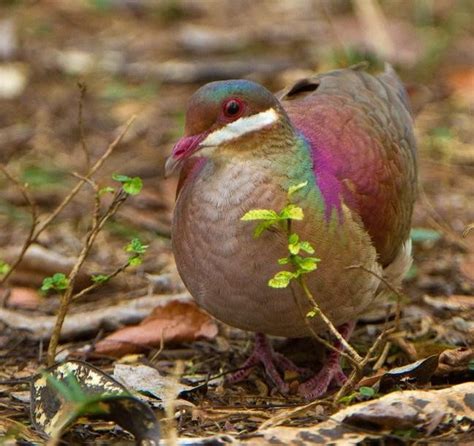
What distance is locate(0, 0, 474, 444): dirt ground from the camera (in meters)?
3.97

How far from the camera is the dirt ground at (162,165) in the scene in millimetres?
3968

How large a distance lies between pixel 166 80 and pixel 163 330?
3.58 meters

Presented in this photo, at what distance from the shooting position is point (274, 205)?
354 cm

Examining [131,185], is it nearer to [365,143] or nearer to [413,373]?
[365,143]

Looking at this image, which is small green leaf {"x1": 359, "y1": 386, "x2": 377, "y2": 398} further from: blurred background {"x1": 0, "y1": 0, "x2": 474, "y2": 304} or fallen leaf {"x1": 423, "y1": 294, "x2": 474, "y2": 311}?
blurred background {"x1": 0, "y1": 0, "x2": 474, "y2": 304}

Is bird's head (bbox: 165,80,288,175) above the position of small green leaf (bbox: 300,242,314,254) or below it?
above

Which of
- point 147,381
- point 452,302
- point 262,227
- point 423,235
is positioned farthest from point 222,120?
point 423,235

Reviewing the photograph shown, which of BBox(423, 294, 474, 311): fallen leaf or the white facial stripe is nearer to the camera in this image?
the white facial stripe

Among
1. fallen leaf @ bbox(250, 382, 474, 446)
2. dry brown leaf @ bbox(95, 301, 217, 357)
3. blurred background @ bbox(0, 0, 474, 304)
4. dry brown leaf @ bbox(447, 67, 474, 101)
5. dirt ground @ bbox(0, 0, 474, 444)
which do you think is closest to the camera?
fallen leaf @ bbox(250, 382, 474, 446)

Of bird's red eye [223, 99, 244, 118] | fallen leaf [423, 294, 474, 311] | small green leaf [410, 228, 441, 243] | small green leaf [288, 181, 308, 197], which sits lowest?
fallen leaf [423, 294, 474, 311]

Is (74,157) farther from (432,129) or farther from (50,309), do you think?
(432,129)

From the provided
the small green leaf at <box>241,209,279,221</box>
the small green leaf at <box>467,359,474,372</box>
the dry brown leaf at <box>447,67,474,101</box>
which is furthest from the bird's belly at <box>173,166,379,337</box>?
the dry brown leaf at <box>447,67,474,101</box>

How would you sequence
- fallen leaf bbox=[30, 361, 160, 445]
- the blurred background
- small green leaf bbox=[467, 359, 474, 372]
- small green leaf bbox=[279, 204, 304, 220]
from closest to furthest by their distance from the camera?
fallen leaf bbox=[30, 361, 160, 445], small green leaf bbox=[279, 204, 304, 220], small green leaf bbox=[467, 359, 474, 372], the blurred background

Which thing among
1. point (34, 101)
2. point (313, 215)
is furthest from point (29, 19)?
point (313, 215)
